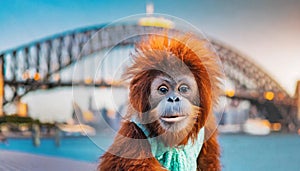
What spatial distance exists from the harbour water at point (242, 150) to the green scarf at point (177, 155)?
26.0 inches

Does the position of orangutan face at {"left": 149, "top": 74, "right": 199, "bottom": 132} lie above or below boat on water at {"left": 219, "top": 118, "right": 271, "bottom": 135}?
above

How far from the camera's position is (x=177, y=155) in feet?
4.26

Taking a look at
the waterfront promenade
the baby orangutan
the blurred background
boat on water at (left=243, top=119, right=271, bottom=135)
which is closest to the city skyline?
the blurred background

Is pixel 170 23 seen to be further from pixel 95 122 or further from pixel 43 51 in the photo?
pixel 43 51

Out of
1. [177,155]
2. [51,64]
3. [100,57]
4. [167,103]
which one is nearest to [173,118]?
[167,103]

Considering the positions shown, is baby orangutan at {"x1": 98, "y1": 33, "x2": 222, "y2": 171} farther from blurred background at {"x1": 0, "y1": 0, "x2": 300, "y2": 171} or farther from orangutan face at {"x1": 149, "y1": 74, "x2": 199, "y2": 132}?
blurred background at {"x1": 0, "y1": 0, "x2": 300, "y2": 171}

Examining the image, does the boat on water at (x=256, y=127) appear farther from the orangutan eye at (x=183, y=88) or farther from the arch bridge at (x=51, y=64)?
the orangutan eye at (x=183, y=88)

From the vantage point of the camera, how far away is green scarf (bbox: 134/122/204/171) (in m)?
1.29

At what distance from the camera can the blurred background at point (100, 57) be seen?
2047 millimetres

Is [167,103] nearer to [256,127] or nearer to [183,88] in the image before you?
[183,88]

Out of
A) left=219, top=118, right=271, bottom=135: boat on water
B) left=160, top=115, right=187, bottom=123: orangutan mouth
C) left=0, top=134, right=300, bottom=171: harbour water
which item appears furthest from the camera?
left=219, top=118, right=271, bottom=135: boat on water

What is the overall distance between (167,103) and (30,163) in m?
1.08

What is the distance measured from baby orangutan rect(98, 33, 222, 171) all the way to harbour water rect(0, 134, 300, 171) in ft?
2.21

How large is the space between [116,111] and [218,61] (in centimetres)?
29
